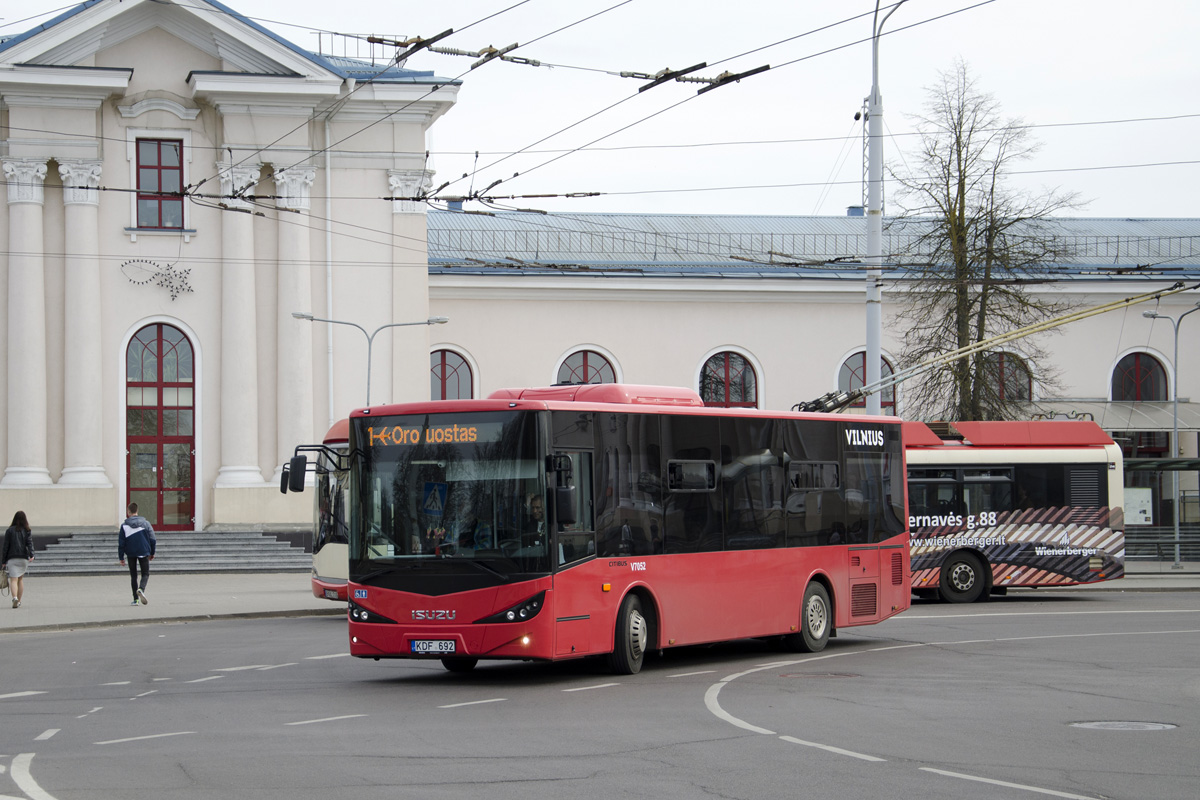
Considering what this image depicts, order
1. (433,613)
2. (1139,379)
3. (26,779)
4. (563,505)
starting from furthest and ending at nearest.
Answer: (1139,379)
(433,613)
(563,505)
(26,779)

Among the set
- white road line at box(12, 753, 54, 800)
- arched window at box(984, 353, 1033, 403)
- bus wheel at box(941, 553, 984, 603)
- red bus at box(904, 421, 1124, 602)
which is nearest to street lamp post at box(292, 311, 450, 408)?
arched window at box(984, 353, 1033, 403)

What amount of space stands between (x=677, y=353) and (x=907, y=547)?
28.9 m

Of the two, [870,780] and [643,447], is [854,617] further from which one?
[870,780]

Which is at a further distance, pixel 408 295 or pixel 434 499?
pixel 408 295

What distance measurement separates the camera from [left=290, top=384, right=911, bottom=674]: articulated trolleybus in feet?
43.7

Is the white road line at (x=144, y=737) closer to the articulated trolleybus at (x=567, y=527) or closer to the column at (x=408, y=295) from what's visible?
the articulated trolleybus at (x=567, y=527)

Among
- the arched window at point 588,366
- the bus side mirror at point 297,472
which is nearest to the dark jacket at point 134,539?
the bus side mirror at point 297,472

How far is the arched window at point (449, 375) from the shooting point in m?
46.2

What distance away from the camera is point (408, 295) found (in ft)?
135

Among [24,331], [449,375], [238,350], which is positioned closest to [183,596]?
[238,350]

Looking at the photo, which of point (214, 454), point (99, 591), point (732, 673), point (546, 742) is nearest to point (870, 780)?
point (546, 742)

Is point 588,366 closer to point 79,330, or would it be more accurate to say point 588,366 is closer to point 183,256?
point 183,256

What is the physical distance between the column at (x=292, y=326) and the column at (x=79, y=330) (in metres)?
4.87

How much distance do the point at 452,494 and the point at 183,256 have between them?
1108 inches
